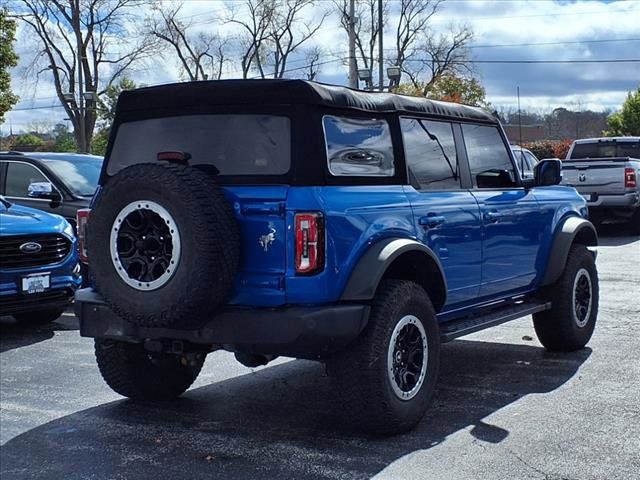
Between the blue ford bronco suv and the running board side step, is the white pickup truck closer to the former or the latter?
the running board side step

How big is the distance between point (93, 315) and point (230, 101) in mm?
1483

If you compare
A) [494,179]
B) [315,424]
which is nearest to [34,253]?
[315,424]

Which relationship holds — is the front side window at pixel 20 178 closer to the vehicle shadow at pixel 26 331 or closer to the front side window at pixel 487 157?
the vehicle shadow at pixel 26 331

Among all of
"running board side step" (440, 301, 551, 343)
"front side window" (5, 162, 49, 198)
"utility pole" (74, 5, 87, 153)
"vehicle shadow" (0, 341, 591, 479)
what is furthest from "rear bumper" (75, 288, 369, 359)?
"utility pole" (74, 5, 87, 153)

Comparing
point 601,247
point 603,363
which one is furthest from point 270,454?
point 601,247

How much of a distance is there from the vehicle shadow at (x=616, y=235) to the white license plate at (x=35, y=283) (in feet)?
34.8

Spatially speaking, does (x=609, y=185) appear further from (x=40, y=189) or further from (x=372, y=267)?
(x=372, y=267)

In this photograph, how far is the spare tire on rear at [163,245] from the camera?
4398 millimetres

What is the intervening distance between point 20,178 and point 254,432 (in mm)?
6467

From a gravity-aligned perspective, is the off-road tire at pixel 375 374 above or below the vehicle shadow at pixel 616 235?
above

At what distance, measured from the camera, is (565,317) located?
22.6 feet

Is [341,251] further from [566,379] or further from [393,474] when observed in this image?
[566,379]

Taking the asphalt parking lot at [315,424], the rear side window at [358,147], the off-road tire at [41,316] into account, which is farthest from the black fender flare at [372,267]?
the off-road tire at [41,316]

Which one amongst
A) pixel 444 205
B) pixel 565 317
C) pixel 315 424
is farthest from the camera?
pixel 565 317
